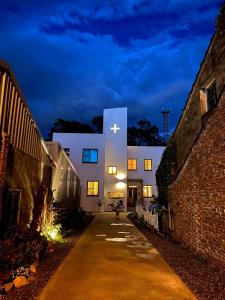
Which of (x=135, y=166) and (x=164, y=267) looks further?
(x=135, y=166)

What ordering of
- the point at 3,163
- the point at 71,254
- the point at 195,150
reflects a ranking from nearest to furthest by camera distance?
the point at 3,163 → the point at 71,254 → the point at 195,150

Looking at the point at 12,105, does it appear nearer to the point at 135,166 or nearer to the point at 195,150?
the point at 195,150

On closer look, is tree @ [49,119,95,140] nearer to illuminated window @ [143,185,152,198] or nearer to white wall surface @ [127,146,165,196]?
white wall surface @ [127,146,165,196]

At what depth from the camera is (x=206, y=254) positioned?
6.40 m

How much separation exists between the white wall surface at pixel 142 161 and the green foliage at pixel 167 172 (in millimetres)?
15855

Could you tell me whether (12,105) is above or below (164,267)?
above

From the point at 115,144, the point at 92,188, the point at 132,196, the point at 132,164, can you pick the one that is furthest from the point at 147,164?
the point at 92,188

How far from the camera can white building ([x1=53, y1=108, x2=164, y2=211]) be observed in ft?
81.9

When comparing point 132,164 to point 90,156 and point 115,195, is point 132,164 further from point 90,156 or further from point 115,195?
point 90,156

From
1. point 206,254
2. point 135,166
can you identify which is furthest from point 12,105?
point 135,166

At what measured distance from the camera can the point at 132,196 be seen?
2797 cm

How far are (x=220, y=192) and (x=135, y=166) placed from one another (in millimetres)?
22152

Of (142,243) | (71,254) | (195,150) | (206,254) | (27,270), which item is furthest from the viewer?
(142,243)

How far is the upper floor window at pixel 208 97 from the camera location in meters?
7.32
